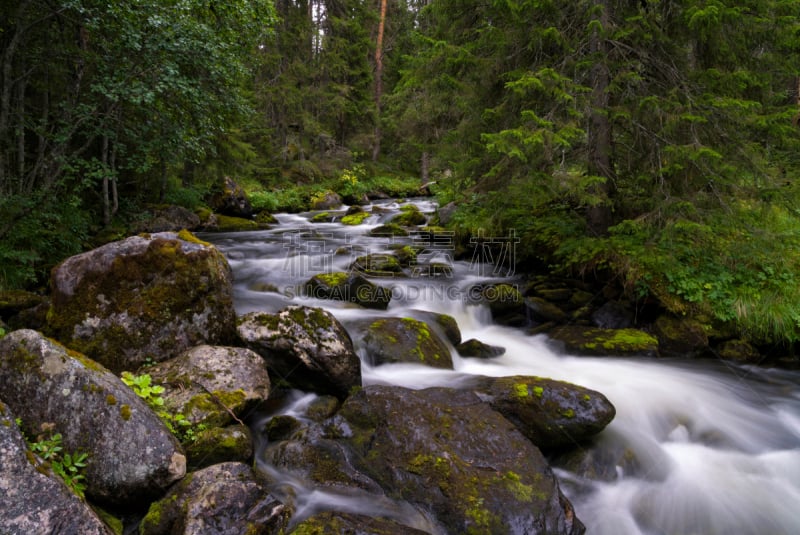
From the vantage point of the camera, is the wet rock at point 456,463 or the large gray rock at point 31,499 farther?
the wet rock at point 456,463

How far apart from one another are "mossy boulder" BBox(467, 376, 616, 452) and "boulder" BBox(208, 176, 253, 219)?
44.5 ft

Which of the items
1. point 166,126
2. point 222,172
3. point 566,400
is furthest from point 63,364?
point 222,172

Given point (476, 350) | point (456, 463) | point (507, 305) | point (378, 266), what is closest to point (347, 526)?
point (456, 463)

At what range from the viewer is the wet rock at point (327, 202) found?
19.5 meters

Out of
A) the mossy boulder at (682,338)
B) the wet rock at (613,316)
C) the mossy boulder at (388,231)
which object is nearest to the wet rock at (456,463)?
the wet rock at (613,316)

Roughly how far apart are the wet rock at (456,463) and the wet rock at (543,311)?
351cm

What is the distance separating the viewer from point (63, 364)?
2873 millimetres

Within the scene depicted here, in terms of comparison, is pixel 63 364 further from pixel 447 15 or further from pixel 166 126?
pixel 447 15

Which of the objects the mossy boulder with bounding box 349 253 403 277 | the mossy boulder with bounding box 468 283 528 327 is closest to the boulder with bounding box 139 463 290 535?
the mossy boulder with bounding box 468 283 528 327

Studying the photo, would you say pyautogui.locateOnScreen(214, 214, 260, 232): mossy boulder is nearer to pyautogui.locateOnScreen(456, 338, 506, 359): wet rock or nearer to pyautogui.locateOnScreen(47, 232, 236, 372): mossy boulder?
pyautogui.locateOnScreen(47, 232, 236, 372): mossy boulder

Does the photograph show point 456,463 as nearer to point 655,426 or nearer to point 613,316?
point 655,426

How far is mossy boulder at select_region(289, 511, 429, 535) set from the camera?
259 centimetres

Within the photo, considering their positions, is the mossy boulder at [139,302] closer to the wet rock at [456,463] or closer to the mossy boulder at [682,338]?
the wet rock at [456,463]

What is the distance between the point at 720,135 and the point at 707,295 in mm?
2443
